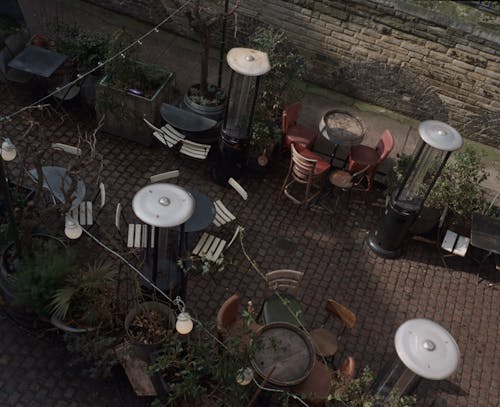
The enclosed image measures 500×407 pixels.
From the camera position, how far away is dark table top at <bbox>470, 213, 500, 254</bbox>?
28.1ft

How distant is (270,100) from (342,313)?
13.7ft

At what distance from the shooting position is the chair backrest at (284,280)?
746 centimetres

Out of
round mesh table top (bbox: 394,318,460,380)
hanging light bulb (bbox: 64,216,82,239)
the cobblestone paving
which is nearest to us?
round mesh table top (bbox: 394,318,460,380)

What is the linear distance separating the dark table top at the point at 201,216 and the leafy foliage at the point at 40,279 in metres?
1.72

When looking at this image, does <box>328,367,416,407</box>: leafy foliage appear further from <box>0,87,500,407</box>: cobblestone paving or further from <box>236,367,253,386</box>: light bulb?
<box>0,87,500,407</box>: cobblestone paving

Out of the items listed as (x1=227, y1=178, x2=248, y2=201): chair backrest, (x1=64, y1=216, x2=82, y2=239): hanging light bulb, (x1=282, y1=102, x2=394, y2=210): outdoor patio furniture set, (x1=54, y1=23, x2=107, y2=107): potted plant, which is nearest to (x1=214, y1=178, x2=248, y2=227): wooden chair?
(x1=227, y1=178, x2=248, y2=201): chair backrest

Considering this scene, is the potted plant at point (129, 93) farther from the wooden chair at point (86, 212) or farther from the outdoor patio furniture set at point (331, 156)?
the outdoor patio furniture set at point (331, 156)

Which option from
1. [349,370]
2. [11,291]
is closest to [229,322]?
[349,370]

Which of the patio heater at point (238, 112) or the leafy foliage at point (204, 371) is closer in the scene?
the leafy foliage at point (204, 371)

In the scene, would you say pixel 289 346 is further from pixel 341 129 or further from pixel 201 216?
pixel 341 129

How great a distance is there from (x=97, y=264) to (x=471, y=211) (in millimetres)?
5754

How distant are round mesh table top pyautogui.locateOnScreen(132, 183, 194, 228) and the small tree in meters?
3.73

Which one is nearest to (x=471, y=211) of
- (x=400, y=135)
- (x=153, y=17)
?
(x=400, y=135)

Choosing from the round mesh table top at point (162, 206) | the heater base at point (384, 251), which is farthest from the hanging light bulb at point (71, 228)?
the heater base at point (384, 251)
